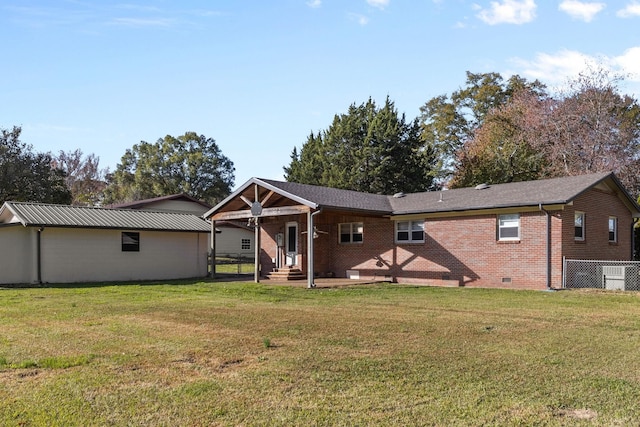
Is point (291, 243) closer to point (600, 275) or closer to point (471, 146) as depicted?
point (600, 275)

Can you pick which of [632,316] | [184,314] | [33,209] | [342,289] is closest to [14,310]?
[184,314]

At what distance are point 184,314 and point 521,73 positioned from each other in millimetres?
40830

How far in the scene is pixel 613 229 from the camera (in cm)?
2116

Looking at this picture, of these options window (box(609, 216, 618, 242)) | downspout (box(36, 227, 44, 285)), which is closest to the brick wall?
window (box(609, 216, 618, 242))

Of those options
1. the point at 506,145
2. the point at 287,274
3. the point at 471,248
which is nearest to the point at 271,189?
the point at 287,274

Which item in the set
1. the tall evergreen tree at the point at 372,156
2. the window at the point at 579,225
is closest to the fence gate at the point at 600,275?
the window at the point at 579,225

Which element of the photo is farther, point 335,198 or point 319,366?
point 335,198

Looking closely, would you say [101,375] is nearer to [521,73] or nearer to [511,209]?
[511,209]

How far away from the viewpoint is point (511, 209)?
18000 millimetres

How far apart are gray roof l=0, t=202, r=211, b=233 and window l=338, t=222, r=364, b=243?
608 cm

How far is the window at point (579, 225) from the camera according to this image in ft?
60.1

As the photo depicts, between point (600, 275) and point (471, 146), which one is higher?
point (471, 146)

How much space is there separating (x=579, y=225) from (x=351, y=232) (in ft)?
27.8

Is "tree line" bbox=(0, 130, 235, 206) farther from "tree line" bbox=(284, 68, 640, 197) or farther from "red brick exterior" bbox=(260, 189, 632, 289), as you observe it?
"red brick exterior" bbox=(260, 189, 632, 289)
